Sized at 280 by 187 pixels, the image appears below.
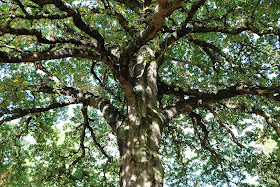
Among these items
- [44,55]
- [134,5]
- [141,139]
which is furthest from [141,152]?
[134,5]

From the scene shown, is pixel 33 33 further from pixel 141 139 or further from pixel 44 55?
pixel 141 139

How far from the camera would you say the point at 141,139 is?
14.2 feet

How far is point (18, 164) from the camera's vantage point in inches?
335

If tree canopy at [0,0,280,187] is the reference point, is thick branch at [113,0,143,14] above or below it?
above

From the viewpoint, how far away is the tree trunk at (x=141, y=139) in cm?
388

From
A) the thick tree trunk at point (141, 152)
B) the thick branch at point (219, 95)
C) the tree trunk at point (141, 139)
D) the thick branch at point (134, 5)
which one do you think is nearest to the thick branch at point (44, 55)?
the tree trunk at point (141, 139)

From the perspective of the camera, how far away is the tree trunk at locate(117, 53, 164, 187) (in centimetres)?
388

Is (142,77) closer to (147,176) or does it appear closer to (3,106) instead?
(147,176)

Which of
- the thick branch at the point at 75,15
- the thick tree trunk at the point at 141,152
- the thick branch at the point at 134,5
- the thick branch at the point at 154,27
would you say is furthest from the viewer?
the thick branch at the point at 134,5

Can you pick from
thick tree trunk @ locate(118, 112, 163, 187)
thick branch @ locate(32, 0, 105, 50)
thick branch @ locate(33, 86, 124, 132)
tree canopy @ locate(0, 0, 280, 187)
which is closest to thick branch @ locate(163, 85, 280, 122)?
tree canopy @ locate(0, 0, 280, 187)

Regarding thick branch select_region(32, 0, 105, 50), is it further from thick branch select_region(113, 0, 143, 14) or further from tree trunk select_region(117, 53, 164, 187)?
thick branch select_region(113, 0, 143, 14)

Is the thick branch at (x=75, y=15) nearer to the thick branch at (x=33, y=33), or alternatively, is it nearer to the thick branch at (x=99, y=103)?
the thick branch at (x=33, y=33)

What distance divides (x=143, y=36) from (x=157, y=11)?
69cm

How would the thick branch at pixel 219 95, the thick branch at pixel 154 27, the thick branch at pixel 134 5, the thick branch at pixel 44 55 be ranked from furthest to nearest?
the thick branch at pixel 134 5 → the thick branch at pixel 219 95 → the thick branch at pixel 44 55 → the thick branch at pixel 154 27
